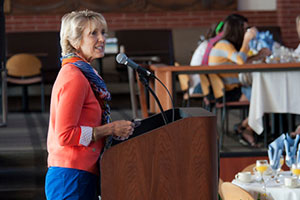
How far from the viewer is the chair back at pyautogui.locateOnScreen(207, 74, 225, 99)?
5.20 metres

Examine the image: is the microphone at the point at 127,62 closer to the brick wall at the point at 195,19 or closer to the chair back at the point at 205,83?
the chair back at the point at 205,83

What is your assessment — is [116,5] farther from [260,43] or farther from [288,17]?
[260,43]

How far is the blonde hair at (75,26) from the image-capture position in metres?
1.90

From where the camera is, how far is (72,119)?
71.5 inches

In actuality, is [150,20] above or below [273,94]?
above

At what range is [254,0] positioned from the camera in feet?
29.7

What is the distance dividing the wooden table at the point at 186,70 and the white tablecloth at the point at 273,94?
12 centimetres

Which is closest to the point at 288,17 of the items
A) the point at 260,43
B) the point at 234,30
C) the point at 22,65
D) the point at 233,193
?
the point at 260,43

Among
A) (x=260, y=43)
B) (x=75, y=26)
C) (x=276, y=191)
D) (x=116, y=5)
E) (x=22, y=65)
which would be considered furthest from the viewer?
(x=116, y=5)

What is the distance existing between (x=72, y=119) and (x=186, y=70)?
8.43 ft

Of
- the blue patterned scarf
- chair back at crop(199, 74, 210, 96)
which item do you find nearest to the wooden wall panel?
chair back at crop(199, 74, 210, 96)

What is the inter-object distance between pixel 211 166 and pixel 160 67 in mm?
2577

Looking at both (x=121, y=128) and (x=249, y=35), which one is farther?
(x=249, y=35)

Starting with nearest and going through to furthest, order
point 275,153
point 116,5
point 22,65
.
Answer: point 275,153 → point 22,65 → point 116,5
